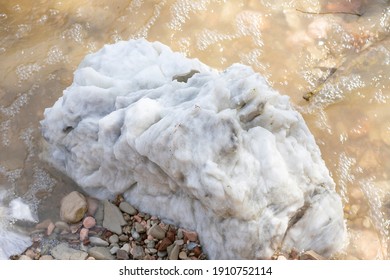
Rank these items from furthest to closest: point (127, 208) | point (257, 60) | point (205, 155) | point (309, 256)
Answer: point (257, 60), point (127, 208), point (309, 256), point (205, 155)

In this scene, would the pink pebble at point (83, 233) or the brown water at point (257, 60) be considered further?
the brown water at point (257, 60)

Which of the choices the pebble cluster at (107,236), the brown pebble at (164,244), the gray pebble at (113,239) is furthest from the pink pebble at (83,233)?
the brown pebble at (164,244)

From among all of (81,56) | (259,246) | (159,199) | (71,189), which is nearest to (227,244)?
(259,246)

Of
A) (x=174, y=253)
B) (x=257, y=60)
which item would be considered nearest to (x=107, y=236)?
(x=174, y=253)

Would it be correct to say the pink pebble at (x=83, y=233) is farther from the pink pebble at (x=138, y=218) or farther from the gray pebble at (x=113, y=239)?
the pink pebble at (x=138, y=218)

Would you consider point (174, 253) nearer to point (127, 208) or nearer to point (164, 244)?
point (164, 244)
